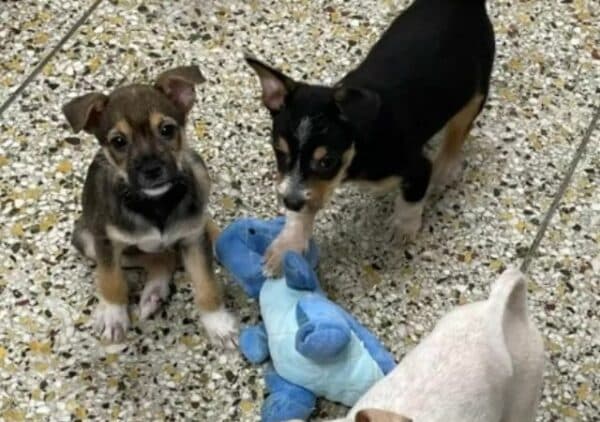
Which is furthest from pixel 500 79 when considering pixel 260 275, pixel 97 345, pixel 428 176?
pixel 97 345

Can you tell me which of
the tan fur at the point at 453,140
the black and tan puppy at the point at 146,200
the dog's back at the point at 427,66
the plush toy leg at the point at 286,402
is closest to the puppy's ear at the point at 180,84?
the black and tan puppy at the point at 146,200

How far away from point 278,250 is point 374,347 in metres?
0.31

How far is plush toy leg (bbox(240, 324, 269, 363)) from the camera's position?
2.10 metres

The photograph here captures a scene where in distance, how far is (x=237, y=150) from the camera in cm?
249

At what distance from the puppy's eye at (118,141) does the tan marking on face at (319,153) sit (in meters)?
0.38

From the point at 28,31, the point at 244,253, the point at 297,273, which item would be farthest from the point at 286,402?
the point at 28,31

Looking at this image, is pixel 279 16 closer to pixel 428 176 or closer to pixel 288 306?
pixel 428 176

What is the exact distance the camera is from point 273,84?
2023 mm

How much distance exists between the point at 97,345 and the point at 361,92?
31.5 inches

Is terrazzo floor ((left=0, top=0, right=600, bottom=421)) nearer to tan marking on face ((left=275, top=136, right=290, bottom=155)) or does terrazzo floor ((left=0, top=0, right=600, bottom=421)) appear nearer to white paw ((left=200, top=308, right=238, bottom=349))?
white paw ((left=200, top=308, right=238, bottom=349))

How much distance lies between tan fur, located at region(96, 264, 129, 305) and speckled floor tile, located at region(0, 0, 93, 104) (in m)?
0.73

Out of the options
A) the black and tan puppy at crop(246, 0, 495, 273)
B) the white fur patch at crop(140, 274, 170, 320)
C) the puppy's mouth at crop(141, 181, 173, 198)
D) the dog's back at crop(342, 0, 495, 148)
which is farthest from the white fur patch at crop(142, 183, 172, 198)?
the dog's back at crop(342, 0, 495, 148)

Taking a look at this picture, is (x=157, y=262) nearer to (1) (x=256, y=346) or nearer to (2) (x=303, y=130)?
(1) (x=256, y=346)

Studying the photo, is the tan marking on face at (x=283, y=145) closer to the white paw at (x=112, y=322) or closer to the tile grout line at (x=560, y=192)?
the white paw at (x=112, y=322)
